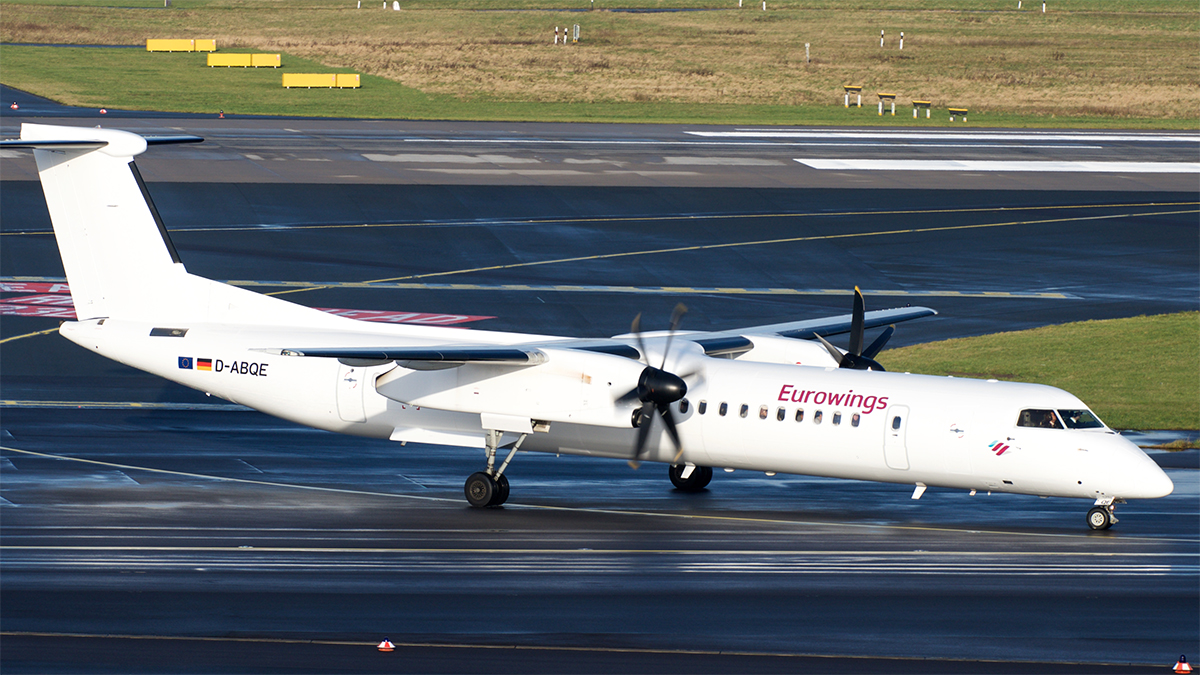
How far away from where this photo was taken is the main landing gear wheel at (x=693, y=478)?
2855cm

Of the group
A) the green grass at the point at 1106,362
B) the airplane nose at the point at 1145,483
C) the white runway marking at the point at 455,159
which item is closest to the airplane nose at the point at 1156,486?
the airplane nose at the point at 1145,483

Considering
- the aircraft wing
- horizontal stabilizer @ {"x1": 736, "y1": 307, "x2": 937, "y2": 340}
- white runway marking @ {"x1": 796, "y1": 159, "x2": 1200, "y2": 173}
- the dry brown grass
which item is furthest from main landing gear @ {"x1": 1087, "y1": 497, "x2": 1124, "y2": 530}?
the dry brown grass

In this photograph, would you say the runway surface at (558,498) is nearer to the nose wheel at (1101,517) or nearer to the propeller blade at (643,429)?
the nose wheel at (1101,517)

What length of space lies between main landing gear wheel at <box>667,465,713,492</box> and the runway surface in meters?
0.51

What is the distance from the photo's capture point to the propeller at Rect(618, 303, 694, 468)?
81.0 ft

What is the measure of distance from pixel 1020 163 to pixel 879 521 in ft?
164

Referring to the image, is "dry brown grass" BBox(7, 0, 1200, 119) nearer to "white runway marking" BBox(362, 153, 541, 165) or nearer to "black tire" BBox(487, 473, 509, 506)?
"white runway marking" BBox(362, 153, 541, 165)

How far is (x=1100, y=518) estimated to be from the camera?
965 inches

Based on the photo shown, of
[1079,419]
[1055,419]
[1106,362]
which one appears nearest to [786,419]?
[1055,419]

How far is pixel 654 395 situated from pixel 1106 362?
19712mm

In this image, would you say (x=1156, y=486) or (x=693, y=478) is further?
(x=693, y=478)

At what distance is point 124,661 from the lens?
1723 centimetres

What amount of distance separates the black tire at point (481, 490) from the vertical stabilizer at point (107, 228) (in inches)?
294

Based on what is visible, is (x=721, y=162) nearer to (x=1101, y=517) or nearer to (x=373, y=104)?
(x=373, y=104)
